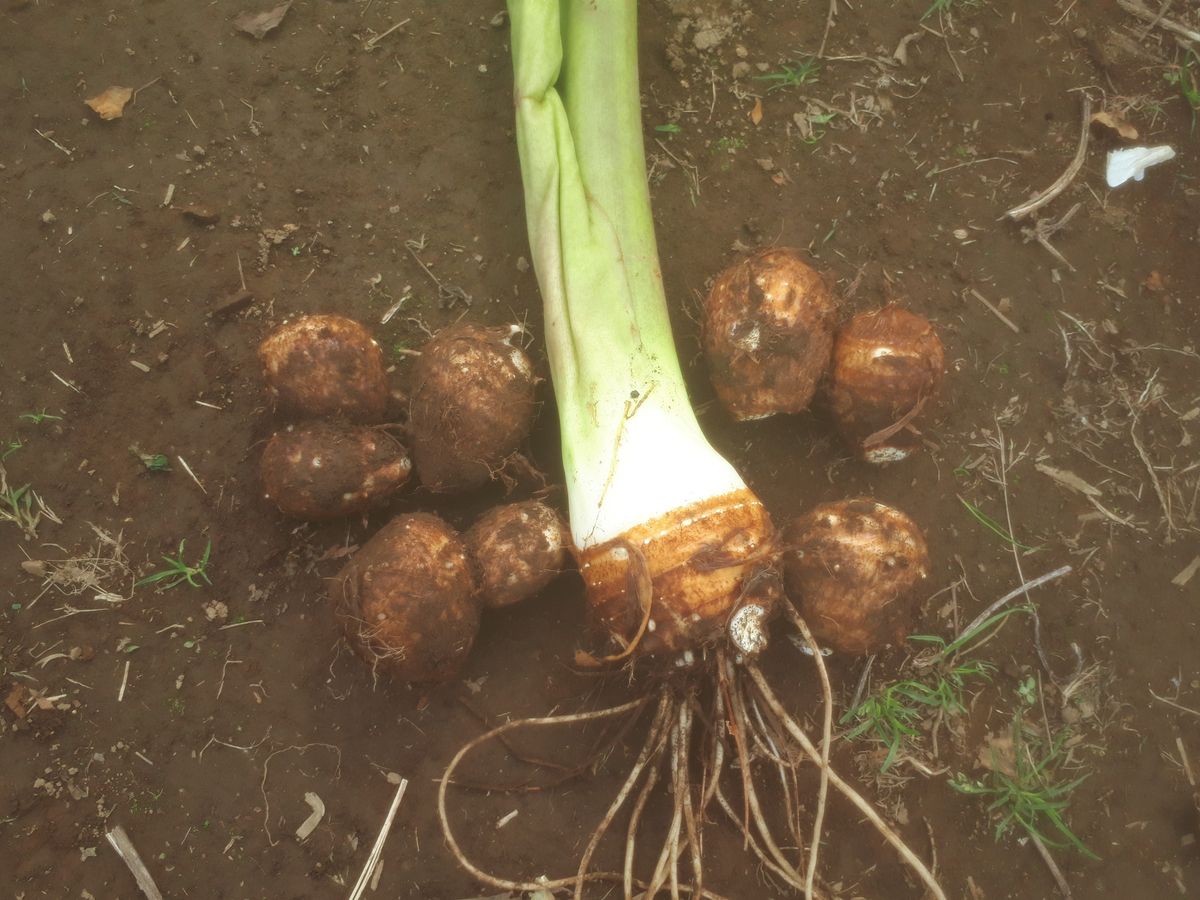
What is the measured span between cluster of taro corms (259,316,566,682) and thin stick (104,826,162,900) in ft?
2.83

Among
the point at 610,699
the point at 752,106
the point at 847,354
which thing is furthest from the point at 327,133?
the point at 610,699

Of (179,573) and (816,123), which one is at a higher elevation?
(816,123)

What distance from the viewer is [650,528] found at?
208 cm

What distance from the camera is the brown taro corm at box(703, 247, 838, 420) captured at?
2.22 m

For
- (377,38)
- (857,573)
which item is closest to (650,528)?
(857,573)

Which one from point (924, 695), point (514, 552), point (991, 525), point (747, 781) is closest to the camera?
point (747, 781)

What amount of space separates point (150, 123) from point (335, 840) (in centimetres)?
224

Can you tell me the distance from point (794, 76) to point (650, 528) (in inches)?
64.8

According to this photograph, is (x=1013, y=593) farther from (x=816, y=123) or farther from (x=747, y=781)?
(x=816, y=123)

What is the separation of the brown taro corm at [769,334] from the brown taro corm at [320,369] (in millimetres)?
973

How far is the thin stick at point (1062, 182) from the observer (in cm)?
270

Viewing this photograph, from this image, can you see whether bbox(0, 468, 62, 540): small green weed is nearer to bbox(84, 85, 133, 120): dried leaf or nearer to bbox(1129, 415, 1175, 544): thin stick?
bbox(84, 85, 133, 120): dried leaf

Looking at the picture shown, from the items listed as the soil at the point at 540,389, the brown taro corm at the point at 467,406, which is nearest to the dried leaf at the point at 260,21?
the soil at the point at 540,389

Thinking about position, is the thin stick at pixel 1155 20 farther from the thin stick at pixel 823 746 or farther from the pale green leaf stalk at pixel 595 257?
the thin stick at pixel 823 746
